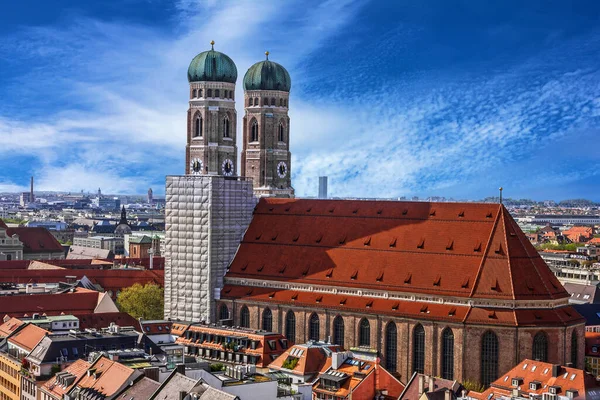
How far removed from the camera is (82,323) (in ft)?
385

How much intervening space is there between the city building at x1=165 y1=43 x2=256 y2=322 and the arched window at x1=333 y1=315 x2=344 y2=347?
1872cm

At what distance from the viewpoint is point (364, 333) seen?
11419 centimetres

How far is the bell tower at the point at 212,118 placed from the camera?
138 metres

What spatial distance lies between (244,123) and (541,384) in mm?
67418

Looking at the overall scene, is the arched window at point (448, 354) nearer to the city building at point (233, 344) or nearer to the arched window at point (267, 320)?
the city building at point (233, 344)

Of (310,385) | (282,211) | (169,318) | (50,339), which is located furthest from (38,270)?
(310,385)

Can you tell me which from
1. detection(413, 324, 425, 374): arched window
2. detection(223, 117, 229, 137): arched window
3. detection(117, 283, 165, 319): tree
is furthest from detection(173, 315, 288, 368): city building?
detection(223, 117, 229, 137): arched window

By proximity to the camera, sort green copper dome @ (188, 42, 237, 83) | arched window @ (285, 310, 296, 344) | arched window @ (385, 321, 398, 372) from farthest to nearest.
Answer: green copper dome @ (188, 42, 237, 83) → arched window @ (285, 310, 296, 344) → arched window @ (385, 321, 398, 372)

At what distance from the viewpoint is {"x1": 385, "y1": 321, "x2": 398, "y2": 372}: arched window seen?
365ft

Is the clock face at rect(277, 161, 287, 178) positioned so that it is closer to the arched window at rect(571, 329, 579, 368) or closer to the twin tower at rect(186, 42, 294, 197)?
the twin tower at rect(186, 42, 294, 197)

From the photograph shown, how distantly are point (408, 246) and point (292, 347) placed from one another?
19803 mm

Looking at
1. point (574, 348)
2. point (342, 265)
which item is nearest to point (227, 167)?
point (342, 265)

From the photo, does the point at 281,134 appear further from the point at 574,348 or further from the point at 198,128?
the point at 574,348

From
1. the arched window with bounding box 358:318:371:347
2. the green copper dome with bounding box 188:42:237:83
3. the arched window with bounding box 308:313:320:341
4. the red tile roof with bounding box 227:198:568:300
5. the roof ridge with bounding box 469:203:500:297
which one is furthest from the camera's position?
the green copper dome with bounding box 188:42:237:83
